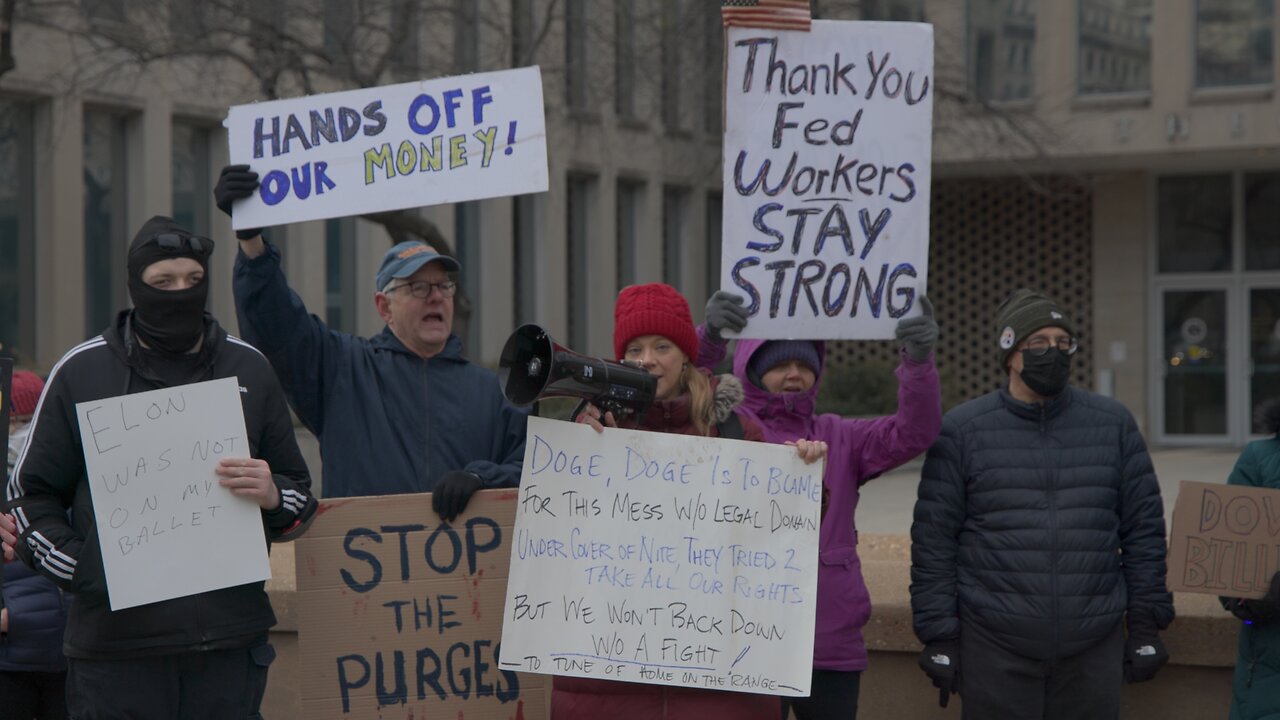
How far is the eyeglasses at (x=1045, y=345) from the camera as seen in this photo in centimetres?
423

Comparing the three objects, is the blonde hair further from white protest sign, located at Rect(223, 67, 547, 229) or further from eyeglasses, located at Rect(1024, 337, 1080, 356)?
eyeglasses, located at Rect(1024, 337, 1080, 356)

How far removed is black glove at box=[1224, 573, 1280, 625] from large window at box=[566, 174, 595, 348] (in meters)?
19.2

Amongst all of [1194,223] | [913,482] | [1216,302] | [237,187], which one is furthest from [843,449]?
[1194,223]

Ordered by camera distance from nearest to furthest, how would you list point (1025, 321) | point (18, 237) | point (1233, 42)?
1. point (1025, 321)
2. point (18, 237)
3. point (1233, 42)

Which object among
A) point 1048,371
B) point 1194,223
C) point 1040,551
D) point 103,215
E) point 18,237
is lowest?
point 1040,551

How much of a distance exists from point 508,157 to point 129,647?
5.29 feet

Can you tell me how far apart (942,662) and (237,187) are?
2347 mm

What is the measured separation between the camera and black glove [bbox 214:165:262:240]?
391 cm

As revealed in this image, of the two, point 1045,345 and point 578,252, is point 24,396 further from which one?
point 578,252

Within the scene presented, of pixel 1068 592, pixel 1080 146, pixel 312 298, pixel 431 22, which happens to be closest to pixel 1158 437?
pixel 1080 146

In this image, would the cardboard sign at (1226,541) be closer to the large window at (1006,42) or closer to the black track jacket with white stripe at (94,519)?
the black track jacket with white stripe at (94,519)

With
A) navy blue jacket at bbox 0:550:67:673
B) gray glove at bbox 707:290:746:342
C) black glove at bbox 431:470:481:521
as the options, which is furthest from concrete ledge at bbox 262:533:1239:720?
navy blue jacket at bbox 0:550:67:673

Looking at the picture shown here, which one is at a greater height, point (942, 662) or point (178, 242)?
point (178, 242)

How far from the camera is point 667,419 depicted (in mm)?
3754
